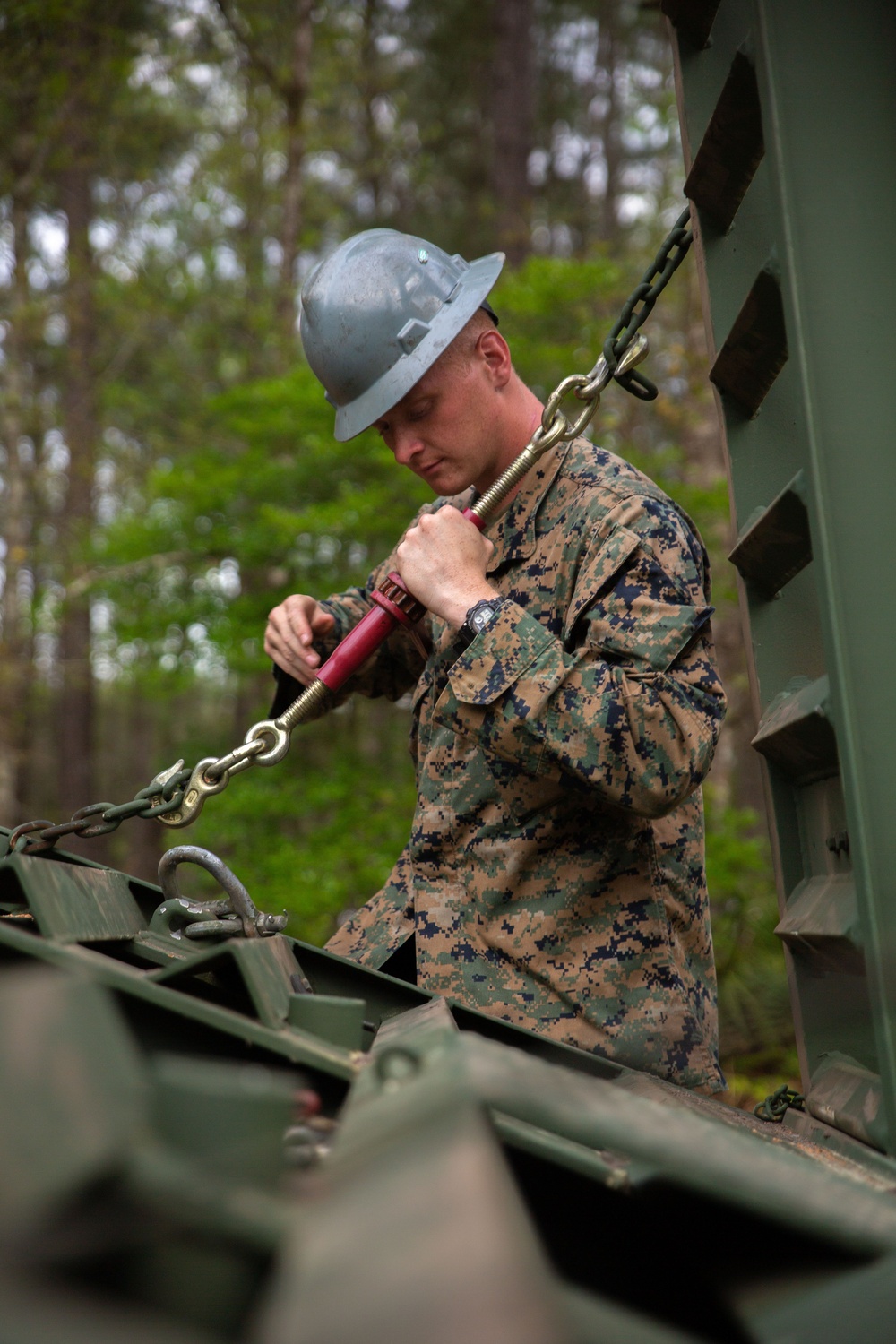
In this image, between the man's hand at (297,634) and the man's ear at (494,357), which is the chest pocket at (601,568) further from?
the man's hand at (297,634)

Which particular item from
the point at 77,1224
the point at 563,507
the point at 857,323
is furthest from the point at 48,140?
the point at 77,1224

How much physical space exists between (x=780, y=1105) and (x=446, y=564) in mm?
1300

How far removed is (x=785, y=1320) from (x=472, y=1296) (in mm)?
428

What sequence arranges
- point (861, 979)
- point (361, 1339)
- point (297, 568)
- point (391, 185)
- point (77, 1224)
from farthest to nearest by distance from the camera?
point (391, 185) → point (297, 568) → point (861, 979) → point (77, 1224) → point (361, 1339)

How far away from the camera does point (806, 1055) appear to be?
7.07ft

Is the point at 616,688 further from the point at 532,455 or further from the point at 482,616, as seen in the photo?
the point at 532,455

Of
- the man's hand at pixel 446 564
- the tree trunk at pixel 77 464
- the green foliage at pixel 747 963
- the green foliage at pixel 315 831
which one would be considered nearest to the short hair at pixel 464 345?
the man's hand at pixel 446 564

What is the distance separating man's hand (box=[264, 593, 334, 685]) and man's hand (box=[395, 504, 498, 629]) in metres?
0.66

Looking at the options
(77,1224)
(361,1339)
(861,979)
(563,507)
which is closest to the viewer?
(361,1339)

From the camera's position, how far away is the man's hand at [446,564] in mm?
2357

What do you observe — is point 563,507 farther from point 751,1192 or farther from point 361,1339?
point 361,1339

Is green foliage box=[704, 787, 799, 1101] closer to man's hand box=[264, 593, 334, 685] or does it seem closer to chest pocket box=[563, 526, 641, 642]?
man's hand box=[264, 593, 334, 685]

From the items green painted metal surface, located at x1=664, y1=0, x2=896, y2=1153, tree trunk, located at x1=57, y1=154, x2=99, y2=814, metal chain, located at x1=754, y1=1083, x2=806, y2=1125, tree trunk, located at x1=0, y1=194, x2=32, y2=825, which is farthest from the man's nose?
tree trunk, located at x1=57, y1=154, x2=99, y2=814

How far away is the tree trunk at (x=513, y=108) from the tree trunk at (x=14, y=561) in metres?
5.47
